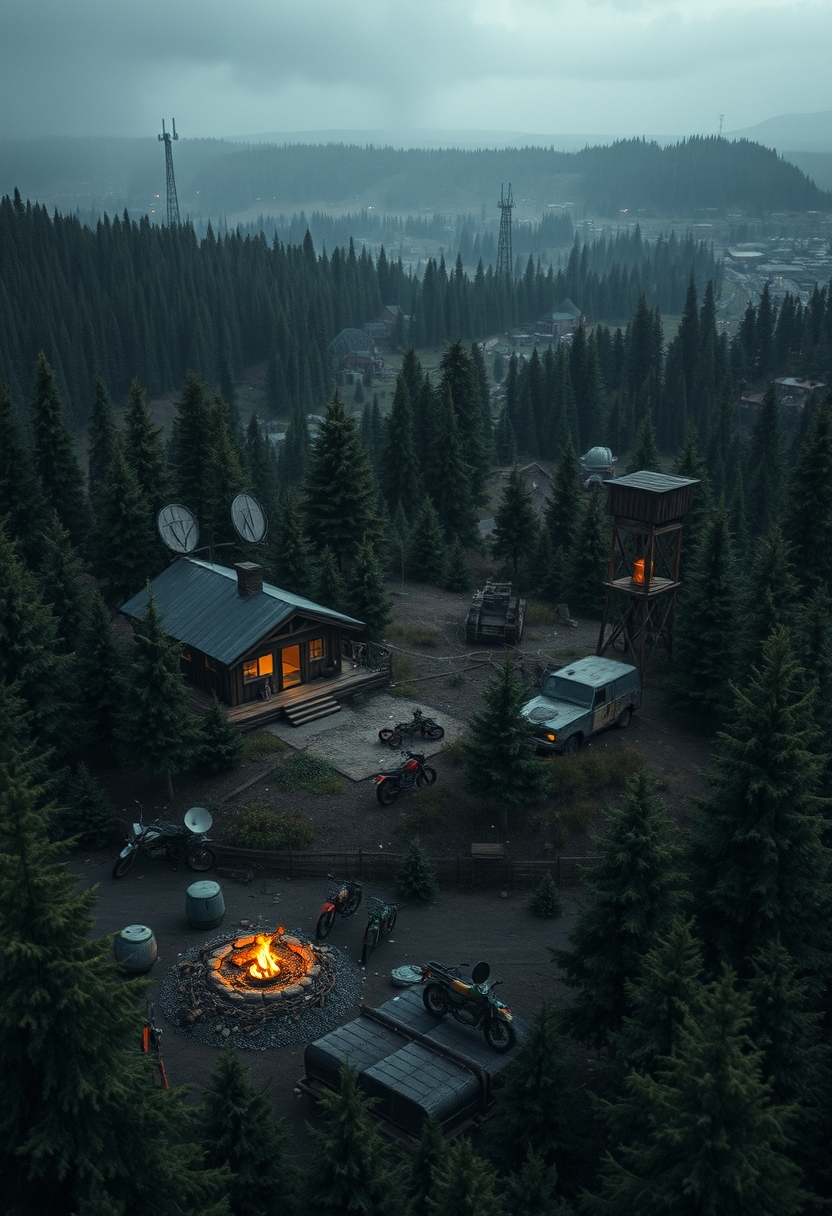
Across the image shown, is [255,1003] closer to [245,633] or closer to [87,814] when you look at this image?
[87,814]

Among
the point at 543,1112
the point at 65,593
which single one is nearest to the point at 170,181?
the point at 65,593

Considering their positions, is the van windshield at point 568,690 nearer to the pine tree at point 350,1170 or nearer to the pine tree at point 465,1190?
the pine tree at point 350,1170

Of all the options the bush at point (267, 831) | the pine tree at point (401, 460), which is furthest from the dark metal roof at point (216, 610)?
the pine tree at point (401, 460)

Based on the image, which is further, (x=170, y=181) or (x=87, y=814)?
(x=170, y=181)

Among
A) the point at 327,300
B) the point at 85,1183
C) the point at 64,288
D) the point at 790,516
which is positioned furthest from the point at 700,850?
the point at 327,300

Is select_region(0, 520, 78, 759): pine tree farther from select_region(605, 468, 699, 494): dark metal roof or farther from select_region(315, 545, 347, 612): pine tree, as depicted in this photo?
select_region(605, 468, 699, 494): dark metal roof

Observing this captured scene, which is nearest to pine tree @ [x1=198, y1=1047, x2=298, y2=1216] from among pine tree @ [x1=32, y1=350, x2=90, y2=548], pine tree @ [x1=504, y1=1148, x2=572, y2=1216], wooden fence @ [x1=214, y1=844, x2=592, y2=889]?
pine tree @ [x1=504, y1=1148, x2=572, y2=1216]
